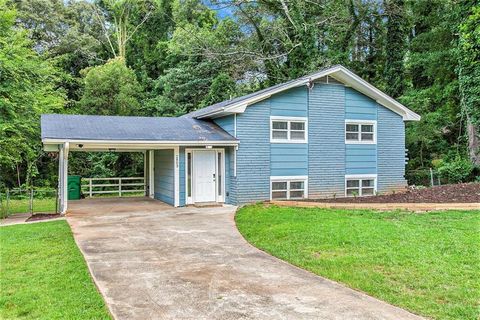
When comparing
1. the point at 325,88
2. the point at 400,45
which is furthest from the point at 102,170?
the point at 400,45

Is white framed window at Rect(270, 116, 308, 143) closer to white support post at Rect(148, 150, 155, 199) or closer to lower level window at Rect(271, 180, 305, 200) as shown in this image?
lower level window at Rect(271, 180, 305, 200)

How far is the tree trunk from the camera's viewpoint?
19450 millimetres

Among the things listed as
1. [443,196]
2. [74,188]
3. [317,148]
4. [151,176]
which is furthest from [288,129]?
[74,188]

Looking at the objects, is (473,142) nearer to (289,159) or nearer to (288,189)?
(289,159)

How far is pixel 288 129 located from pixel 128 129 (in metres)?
5.68

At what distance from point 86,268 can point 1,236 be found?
398cm

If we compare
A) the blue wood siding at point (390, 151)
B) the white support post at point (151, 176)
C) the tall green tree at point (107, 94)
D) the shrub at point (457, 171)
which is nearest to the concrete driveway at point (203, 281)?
the white support post at point (151, 176)

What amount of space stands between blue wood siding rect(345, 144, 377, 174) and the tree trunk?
6793mm

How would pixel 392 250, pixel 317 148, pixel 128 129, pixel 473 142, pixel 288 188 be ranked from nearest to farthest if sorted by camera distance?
1. pixel 392 250
2. pixel 128 129
3. pixel 288 188
4. pixel 317 148
5. pixel 473 142

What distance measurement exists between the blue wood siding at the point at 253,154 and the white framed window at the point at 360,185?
3600 millimetres

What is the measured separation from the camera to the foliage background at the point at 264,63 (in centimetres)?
2192

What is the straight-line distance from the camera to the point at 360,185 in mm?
15930

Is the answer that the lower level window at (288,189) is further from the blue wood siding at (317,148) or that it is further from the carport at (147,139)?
Answer: the carport at (147,139)

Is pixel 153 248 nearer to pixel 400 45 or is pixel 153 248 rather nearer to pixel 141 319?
pixel 141 319
